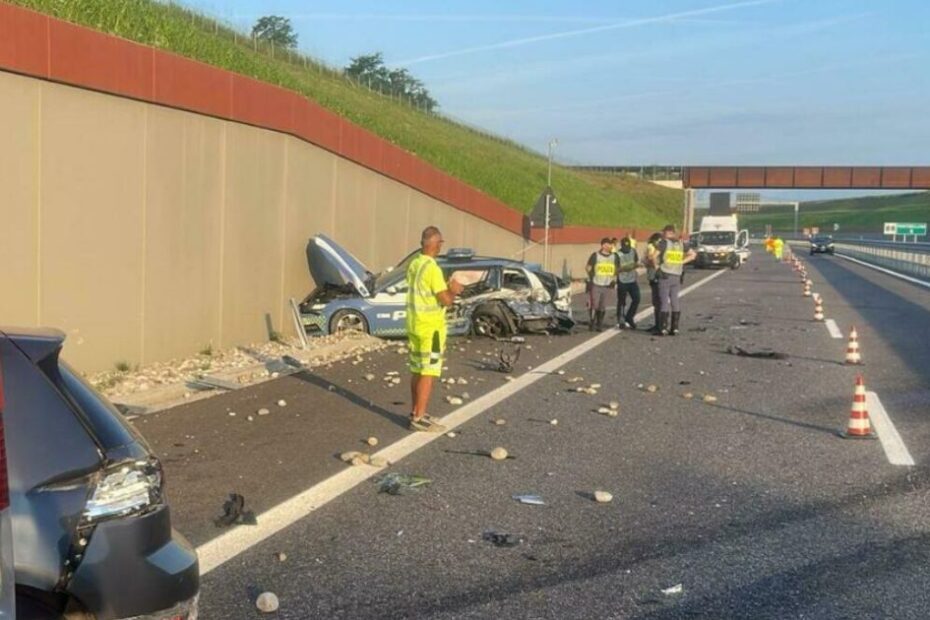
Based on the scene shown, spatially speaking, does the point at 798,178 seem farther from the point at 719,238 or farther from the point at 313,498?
the point at 313,498

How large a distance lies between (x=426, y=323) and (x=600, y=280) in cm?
1136

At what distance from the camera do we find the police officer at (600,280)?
21.1 metres

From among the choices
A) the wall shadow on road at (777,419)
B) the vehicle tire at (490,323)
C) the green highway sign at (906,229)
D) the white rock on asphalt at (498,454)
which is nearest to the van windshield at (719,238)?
the vehicle tire at (490,323)

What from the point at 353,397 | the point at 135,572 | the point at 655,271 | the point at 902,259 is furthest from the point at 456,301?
the point at 902,259

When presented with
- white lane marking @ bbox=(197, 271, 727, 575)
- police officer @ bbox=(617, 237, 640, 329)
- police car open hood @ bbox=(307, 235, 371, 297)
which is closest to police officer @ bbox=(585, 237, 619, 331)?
police officer @ bbox=(617, 237, 640, 329)

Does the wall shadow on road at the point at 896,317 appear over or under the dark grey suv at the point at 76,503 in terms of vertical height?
under

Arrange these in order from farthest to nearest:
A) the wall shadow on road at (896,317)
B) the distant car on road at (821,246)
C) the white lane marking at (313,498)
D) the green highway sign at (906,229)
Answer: the green highway sign at (906,229) → the distant car on road at (821,246) → the wall shadow on road at (896,317) → the white lane marking at (313,498)

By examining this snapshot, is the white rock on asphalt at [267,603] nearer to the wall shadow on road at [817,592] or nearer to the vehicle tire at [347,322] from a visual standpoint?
the wall shadow on road at [817,592]

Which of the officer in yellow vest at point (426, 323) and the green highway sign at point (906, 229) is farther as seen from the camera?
the green highway sign at point (906, 229)

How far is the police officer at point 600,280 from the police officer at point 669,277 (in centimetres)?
169

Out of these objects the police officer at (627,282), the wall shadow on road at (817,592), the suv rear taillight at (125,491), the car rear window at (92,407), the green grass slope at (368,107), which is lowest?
the wall shadow on road at (817,592)

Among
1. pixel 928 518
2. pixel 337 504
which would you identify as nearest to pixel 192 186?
pixel 337 504

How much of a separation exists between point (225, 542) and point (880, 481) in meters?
4.76

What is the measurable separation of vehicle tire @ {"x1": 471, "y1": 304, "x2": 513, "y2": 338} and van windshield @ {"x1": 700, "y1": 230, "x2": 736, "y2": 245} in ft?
129
